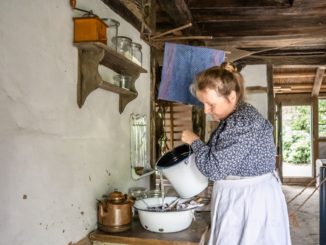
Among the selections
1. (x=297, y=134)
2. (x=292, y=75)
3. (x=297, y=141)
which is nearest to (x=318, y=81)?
(x=292, y=75)

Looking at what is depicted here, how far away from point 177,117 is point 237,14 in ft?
9.92

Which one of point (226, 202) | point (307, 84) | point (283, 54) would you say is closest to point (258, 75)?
point (283, 54)

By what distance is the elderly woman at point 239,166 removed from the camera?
142 cm

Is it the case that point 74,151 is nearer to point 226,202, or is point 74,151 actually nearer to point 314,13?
point 226,202

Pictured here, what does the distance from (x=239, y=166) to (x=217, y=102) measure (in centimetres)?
28

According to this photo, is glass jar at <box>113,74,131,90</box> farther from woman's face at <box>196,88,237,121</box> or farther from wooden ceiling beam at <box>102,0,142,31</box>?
woman's face at <box>196,88,237,121</box>

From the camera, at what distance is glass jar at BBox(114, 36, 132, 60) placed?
1.84m

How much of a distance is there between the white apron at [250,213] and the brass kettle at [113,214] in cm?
45

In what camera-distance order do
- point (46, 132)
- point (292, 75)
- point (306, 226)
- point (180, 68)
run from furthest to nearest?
point (292, 75)
point (306, 226)
point (180, 68)
point (46, 132)

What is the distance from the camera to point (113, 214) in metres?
1.69

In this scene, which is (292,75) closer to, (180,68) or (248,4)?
(248,4)

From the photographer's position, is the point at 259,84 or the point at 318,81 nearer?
the point at 259,84

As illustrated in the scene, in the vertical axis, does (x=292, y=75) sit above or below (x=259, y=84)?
above

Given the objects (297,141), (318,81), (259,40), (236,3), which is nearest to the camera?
(236,3)
